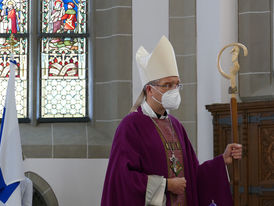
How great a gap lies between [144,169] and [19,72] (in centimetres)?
403

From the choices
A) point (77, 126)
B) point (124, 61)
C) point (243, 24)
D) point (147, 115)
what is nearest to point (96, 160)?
point (77, 126)

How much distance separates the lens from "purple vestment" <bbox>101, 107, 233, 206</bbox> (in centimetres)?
428

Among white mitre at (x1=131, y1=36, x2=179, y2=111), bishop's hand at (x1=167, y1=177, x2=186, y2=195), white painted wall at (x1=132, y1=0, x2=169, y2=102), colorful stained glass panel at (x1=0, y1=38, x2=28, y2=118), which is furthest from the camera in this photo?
colorful stained glass panel at (x1=0, y1=38, x2=28, y2=118)

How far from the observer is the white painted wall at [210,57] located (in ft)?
22.9

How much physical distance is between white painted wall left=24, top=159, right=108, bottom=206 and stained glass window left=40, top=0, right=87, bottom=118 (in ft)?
2.36


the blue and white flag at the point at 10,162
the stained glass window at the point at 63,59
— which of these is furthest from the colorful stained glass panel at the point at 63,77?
the blue and white flag at the point at 10,162

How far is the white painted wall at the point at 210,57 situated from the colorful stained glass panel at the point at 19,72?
214 cm

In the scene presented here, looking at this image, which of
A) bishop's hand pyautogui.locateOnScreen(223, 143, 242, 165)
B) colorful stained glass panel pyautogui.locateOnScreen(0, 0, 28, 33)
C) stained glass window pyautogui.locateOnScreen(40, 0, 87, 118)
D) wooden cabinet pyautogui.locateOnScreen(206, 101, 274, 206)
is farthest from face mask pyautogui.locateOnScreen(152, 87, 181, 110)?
colorful stained glass panel pyautogui.locateOnScreen(0, 0, 28, 33)

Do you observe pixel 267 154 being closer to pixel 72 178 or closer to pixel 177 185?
pixel 72 178

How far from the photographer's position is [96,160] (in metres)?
7.50

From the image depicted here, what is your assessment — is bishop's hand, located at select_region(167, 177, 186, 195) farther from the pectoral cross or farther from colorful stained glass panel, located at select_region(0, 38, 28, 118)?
colorful stained glass panel, located at select_region(0, 38, 28, 118)

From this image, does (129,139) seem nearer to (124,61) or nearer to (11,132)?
(11,132)

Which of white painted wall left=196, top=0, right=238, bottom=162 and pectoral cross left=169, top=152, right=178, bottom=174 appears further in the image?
white painted wall left=196, top=0, right=238, bottom=162

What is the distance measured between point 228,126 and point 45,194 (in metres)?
2.16
